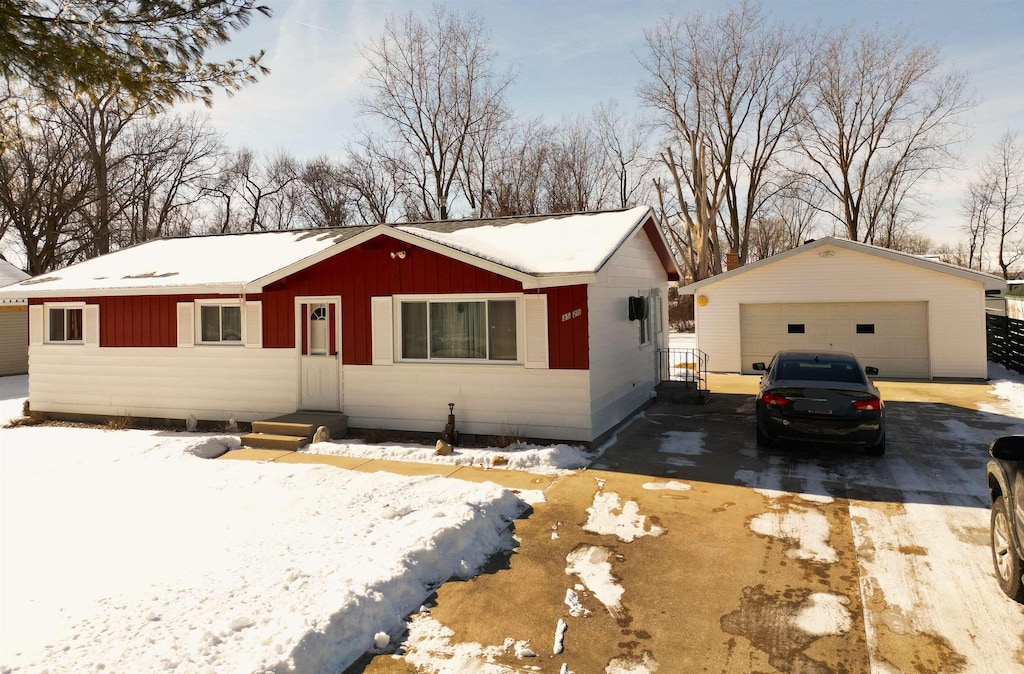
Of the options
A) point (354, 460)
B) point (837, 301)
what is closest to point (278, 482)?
point (354, 460)

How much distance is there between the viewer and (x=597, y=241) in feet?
33.5

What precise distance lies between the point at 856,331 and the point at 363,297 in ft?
45.2

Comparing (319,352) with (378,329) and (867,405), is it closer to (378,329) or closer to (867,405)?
(378,329)

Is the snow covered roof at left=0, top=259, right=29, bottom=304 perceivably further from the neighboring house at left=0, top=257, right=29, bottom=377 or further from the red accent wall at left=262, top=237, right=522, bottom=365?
the red accent wall at left=262, top=237, right=522, bottom=365

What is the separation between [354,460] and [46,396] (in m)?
8.63

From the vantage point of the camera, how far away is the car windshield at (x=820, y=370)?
320 inches

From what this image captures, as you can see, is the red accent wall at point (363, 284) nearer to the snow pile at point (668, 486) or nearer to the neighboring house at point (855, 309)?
the snow pile at point (668, 486)

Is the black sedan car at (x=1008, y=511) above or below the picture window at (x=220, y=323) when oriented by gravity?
below

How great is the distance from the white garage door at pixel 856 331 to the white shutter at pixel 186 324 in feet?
48.0

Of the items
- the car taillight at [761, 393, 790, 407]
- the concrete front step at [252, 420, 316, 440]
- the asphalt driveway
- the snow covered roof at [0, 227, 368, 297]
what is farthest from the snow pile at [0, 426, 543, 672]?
the snow covered roof at [0, 227, 368, 297]

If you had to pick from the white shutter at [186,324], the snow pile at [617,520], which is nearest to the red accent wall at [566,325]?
the snow pile at [617,520]

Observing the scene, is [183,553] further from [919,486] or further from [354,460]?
[919,486]

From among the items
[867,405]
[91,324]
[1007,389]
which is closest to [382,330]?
[91,324]

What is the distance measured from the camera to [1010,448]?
12.6 feet
